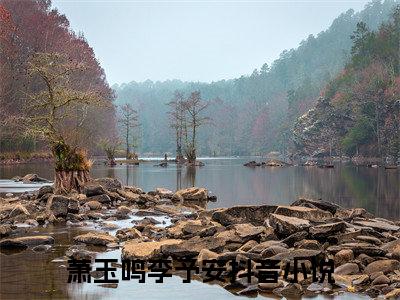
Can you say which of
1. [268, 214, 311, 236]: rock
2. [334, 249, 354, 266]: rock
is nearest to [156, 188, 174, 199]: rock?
[268, 214, 311, 236]: rock

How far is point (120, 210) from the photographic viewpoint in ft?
76.0

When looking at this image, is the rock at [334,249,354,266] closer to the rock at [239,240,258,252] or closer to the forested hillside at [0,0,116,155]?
the rock at [239,240,258,252]

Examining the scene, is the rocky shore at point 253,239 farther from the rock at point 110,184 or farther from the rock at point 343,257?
the rock at point 110,184

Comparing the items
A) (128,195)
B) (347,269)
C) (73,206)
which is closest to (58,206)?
(73,206)

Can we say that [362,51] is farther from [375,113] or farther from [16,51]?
[16,51]

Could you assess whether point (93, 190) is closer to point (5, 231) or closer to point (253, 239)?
point (5, 231)

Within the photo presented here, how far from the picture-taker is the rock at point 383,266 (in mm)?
12055

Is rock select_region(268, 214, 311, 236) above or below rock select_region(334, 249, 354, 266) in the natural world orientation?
above

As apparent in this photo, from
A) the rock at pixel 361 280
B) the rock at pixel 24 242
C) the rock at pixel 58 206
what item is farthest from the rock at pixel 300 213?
the rock at pixel 58 206

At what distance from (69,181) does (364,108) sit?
261 feet

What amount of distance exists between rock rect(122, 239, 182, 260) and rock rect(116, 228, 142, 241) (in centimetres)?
196

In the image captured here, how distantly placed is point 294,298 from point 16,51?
7036cm

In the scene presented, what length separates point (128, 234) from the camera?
55.5ft

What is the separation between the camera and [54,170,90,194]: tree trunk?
92.0 ft
